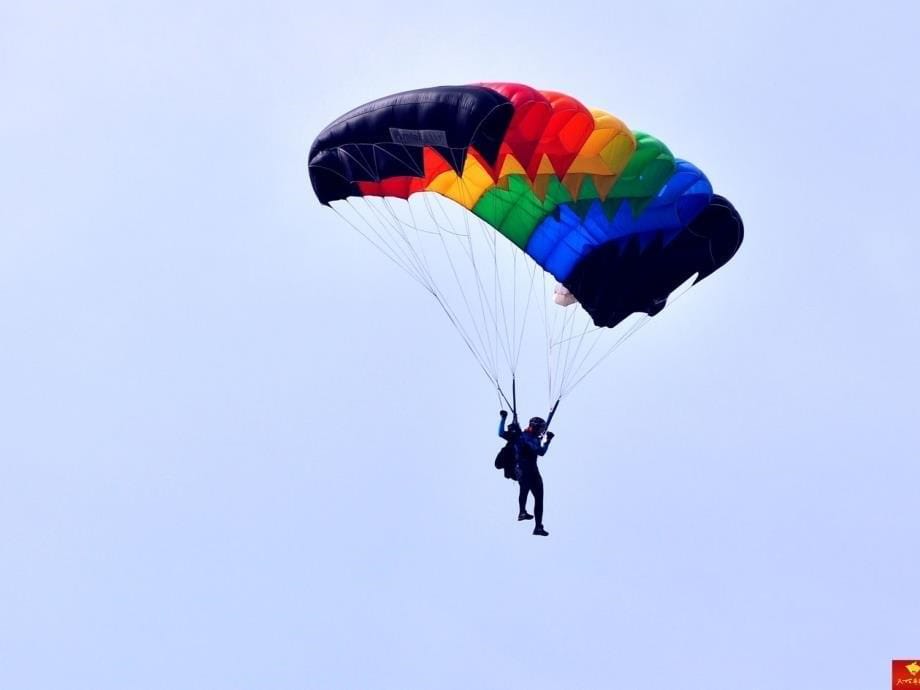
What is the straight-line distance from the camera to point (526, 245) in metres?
30.0

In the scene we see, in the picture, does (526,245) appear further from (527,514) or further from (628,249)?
(527,514)

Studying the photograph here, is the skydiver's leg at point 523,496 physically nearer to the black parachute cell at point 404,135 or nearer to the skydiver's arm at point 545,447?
the skydiver's arm at point 545,447

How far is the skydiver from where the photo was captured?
92.9 ft

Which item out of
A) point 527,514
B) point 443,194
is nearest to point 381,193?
point 443,194

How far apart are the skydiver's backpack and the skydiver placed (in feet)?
0.22

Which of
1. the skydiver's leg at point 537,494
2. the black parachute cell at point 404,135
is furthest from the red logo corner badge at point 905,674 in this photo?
the black parachute cell at point 404,135

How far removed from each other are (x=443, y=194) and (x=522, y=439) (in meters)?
3.78

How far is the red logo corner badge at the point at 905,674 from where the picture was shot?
3112cm

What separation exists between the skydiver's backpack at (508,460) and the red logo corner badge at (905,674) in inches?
266

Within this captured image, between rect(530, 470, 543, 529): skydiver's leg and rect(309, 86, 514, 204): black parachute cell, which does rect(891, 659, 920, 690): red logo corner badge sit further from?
rect(309, 86, 514, 204): black parachute cell

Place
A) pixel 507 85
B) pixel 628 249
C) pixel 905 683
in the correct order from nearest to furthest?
pixel 507 85, pixel 628 249, pixel 905 683

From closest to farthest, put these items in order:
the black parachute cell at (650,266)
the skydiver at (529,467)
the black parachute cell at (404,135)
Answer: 1. the black parachute cell at (404,135)
2. the skydiver at (529,467)
3. the black parachute cell at (650,266)

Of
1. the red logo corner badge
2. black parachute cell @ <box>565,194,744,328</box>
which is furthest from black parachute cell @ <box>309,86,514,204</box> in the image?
the red logo corner badge

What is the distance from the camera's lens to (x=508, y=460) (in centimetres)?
2841
